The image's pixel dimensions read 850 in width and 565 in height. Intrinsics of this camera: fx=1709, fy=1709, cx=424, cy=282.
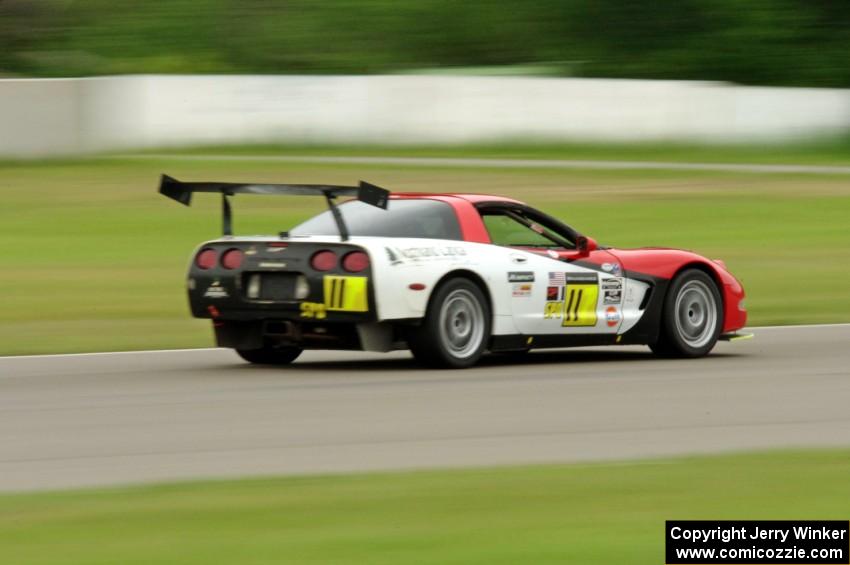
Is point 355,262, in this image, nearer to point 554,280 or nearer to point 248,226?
point 554,280

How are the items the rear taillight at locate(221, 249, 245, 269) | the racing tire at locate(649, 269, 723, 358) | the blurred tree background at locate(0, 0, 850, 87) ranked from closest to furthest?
the rear taillight at locate(221, 249, 245, 269) → the racing tire at locate(649, 269, 723, 358) → the blurred tree background at locate(0, 0, 850, 87)

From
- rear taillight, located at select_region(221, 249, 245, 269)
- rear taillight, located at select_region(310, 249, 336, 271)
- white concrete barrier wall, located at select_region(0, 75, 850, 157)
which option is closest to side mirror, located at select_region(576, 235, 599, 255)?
rear taillight, located at select_region(310, 249, 336, 271)

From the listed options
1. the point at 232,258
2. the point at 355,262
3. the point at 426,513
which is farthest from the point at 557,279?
the point at 426,513

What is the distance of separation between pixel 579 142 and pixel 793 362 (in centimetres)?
2224

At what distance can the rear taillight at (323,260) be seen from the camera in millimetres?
10977

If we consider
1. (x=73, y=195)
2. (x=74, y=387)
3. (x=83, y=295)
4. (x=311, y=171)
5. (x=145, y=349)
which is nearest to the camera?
(x=74, y=387)

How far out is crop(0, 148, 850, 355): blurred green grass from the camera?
16.0m

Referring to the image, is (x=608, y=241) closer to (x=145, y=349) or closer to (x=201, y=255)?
(x=145, y=349)

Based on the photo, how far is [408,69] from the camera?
133ft

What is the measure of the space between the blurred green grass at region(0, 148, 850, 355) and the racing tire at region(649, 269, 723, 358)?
123 inches

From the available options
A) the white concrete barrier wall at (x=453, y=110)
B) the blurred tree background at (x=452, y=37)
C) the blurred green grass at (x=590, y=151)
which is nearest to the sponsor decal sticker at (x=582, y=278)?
the blurred green grass at (x=590, y=151)

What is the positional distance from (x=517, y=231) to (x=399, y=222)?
966 millimetres

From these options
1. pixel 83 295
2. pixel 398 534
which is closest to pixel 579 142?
pixel 83 295

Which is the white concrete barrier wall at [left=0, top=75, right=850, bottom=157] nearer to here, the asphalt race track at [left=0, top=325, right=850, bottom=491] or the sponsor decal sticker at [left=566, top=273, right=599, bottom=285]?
the asphalt race track at [left=0, top=325, right=850, bottom=491]
